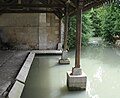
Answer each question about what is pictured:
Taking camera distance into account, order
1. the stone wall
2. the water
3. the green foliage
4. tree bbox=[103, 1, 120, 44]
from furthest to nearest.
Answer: tree bbox=[103, 1, 120, 44] < the green foliage < the stone wall < the water

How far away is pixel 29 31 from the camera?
45.0 feet

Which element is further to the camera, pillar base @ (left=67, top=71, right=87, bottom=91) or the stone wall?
the stone wall

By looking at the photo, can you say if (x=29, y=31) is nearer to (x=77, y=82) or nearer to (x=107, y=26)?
(x=77, y=82)

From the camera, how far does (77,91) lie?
6324 mm

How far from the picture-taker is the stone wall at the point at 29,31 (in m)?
13.6

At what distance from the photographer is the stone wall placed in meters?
13.6

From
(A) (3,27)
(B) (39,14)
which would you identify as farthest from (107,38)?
(A) (3,27)

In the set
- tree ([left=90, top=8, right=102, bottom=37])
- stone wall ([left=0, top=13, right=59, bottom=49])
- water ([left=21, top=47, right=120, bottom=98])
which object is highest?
tree ([left=90, top=8, right=102, bottom=37])

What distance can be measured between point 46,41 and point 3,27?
2604 mm

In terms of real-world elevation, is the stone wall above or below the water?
above

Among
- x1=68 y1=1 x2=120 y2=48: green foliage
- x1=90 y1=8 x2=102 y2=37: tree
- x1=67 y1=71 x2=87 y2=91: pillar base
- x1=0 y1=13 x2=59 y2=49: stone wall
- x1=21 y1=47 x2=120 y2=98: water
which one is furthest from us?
x1=90 y1=8 x2=102 y2=37: tree

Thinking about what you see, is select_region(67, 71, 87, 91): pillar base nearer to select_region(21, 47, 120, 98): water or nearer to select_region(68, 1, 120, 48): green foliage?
select_region(21, 47, 120, 98): water

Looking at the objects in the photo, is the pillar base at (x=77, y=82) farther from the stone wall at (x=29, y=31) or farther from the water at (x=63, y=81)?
the stone wall at (x=29, y=31)

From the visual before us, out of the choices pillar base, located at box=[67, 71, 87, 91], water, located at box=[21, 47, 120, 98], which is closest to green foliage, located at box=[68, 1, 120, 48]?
water, located at box=[21, 47, 120, 98]
